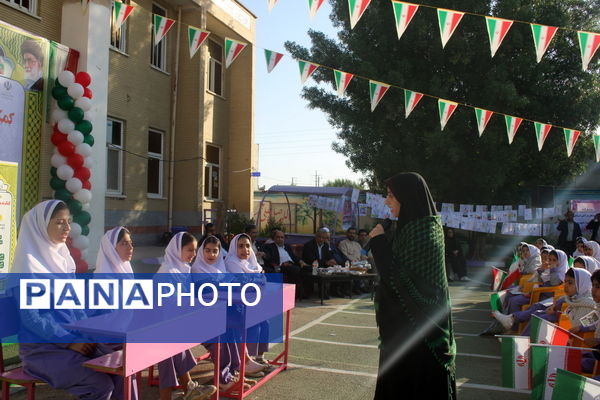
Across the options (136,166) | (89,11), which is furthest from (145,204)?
(89,11)

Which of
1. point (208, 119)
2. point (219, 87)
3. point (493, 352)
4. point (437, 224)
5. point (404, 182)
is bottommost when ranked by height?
point (493, 352)

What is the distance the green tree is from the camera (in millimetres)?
14500

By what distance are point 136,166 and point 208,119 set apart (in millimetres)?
3691

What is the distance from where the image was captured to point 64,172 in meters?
8.38

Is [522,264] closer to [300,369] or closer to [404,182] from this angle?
[300,369]

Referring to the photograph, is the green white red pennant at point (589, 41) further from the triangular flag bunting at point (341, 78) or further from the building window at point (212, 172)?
the building window at point (212, 172)

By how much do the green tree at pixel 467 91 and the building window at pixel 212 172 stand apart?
153 inches

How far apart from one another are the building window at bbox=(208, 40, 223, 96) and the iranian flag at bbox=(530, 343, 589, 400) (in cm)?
1397

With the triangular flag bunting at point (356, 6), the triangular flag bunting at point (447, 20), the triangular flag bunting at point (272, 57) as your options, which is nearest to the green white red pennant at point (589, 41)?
the triangular flag bunting at point (447, 20)

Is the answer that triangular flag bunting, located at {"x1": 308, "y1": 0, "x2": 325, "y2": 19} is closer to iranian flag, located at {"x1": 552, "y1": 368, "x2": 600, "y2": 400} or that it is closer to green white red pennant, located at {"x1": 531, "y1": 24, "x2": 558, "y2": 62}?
green white red pennant, located at {"x1": 531, "y1": 24, "x2": 558, "y2": 62}

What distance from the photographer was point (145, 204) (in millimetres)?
13164

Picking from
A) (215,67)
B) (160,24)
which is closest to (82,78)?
(160,24)

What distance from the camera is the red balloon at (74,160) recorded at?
27.9 feet

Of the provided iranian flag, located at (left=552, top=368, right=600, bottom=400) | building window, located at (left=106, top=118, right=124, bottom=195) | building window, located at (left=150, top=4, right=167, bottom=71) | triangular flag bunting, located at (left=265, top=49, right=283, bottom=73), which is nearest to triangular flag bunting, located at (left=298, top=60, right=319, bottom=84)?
triangular flag bunting, located at (left=265, top=49, right=283, bottom=73)
